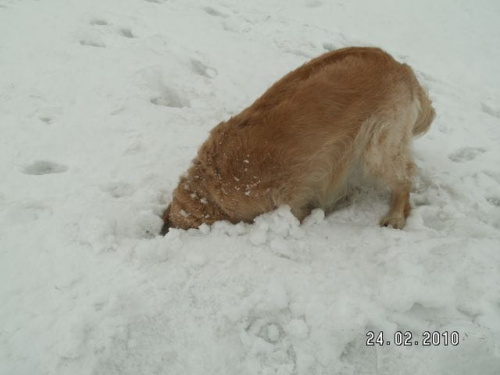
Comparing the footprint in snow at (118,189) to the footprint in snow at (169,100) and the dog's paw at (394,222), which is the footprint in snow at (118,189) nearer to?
the footprint in snow at (169,100)

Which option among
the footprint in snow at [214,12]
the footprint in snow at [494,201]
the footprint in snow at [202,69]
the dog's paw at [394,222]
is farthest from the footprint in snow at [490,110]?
the footprint in snow at [214,12]

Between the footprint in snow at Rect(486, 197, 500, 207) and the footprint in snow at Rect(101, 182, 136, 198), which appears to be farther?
the footprint in snow at Rect(486, 197, 500, 207)

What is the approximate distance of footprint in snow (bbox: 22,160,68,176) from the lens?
288cm

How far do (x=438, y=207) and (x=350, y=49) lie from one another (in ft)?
4.39

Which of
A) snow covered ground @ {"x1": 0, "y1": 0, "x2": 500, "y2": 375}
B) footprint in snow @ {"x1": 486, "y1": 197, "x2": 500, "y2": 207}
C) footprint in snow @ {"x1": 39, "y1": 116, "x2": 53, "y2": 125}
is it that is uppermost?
footprint in snow @ {"x1": 486, "y1": 197, "x2": 500, "y2": 207}

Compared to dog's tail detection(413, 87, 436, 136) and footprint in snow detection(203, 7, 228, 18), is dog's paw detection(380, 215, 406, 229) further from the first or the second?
footprint in snow detection(203, 7, 228, 18)

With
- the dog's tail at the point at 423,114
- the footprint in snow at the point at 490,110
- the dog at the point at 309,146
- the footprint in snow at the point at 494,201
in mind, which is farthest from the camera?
the footprint in snow at the point at 490,110

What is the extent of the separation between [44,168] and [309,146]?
2.04 meters

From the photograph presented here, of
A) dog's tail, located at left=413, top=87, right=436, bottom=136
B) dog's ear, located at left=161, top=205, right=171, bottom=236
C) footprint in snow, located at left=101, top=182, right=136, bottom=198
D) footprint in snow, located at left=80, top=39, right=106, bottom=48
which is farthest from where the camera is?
footprint in snow, located at left=80, top=39, right=106, bottom=48

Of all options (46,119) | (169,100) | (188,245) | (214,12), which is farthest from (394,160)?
(214,12)
